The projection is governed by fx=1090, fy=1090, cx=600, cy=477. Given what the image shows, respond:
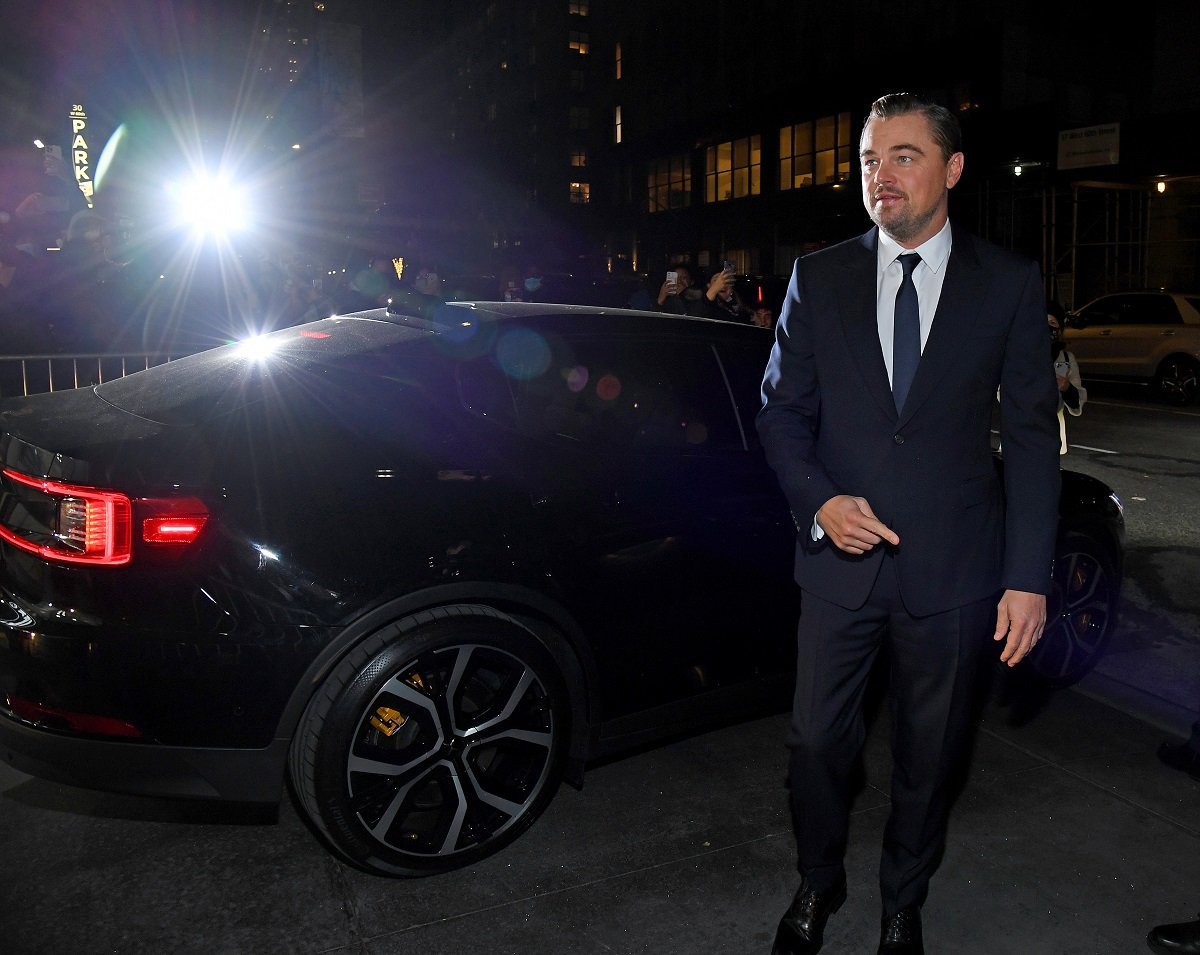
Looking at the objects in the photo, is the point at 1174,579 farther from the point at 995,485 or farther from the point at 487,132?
the point at 487,132

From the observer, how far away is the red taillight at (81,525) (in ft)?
9.21

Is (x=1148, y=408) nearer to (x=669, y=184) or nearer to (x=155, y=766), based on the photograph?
(x=155, y=766)

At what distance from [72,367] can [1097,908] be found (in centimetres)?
686

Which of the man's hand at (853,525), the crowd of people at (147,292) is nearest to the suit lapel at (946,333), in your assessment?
the man's hand at (853,525)

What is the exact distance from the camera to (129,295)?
8539 millimetres

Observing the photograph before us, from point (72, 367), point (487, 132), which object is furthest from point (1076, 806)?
point (487, 132)

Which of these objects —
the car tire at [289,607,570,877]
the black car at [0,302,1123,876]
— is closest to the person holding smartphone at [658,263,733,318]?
the black car at [0,302,1123,876]

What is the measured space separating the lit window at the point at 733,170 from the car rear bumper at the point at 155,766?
4137 centimetres

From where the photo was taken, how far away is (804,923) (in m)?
2.78

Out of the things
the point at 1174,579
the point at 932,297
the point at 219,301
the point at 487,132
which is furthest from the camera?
the point at 487,132

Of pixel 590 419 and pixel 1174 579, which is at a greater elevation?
pixel 590 419

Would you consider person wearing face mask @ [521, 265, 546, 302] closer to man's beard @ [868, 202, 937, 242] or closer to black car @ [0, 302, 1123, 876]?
black car @ [0, 302, 1123, 876]

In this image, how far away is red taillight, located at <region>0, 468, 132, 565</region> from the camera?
2807 mm

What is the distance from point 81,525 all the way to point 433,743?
1.13m
